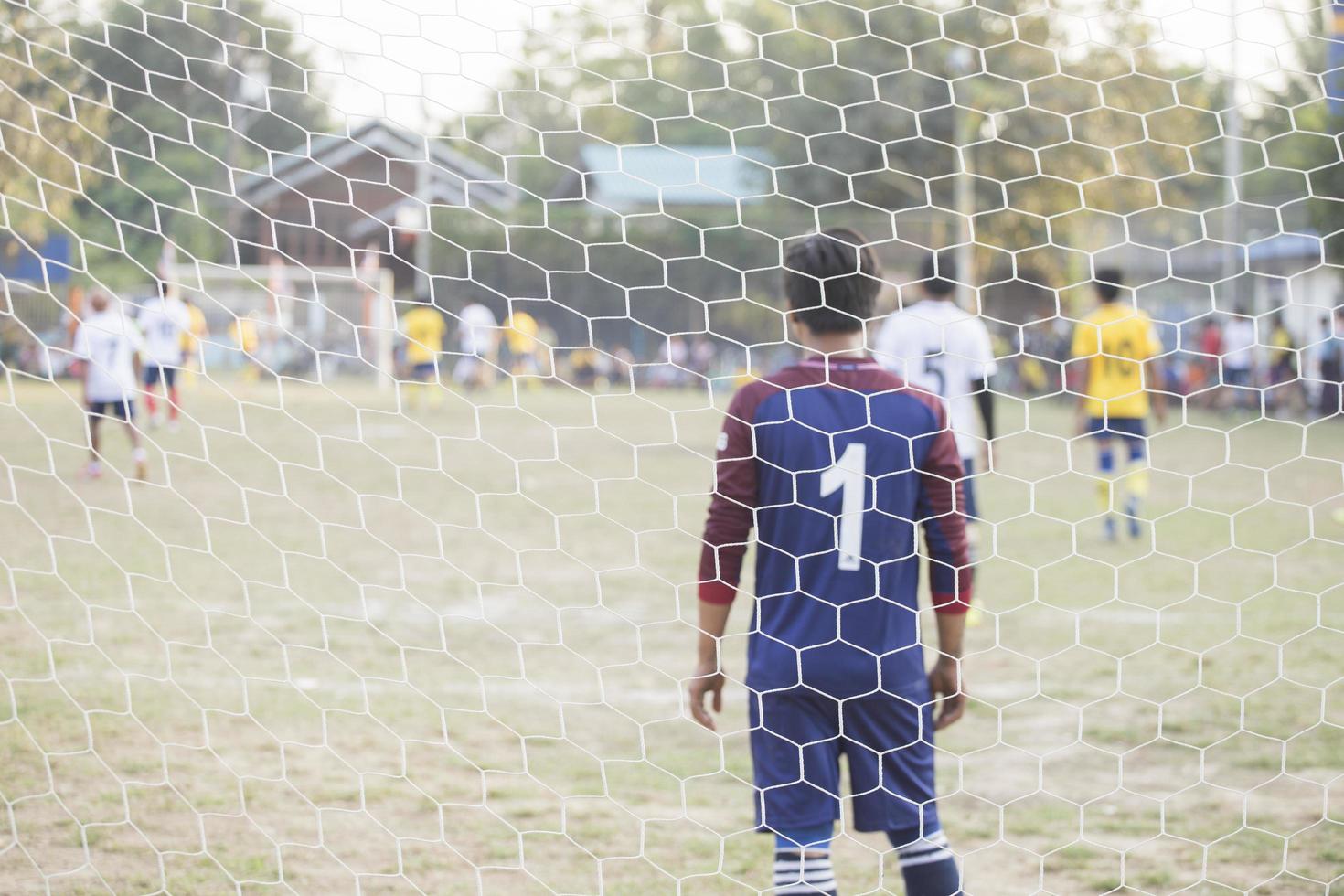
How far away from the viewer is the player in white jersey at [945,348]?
587 cm

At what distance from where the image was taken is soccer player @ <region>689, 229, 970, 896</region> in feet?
8.53

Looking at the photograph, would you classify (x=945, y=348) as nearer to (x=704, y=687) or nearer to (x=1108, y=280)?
(x=1108, y=280)

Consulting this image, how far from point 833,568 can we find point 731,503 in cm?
24

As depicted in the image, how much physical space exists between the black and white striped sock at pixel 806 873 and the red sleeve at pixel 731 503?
0.53 m

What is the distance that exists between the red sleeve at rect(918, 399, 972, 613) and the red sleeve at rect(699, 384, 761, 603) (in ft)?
1.19

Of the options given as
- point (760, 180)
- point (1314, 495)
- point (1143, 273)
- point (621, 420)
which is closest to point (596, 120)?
point (760, 180)

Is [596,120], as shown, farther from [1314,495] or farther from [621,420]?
[1314,495]

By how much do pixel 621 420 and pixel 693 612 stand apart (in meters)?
12.9

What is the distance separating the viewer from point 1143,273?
29766 mm

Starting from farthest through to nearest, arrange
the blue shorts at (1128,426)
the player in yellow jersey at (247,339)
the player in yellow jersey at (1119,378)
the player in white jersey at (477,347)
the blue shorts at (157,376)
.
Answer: the player in white jersey at (477,347) < the blue shorts at (157,376) < the blue shorts at (1128,426) < the player in yellow jersey at (1119,378) < the player in yellow jersey at (247,339)

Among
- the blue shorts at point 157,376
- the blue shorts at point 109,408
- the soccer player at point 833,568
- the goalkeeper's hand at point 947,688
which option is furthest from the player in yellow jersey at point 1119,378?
the blue shorts at point 157,376

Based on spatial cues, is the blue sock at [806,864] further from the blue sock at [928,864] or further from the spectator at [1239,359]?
the spectator at [1239,359]

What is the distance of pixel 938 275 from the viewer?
586 cm

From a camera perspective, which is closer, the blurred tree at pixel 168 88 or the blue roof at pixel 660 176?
the blurred tree at pixel 168 88
